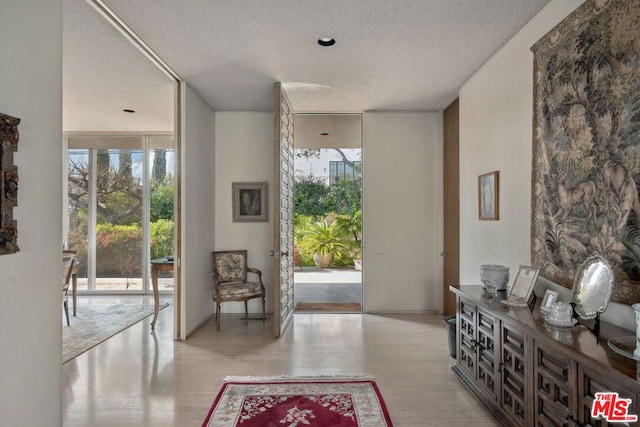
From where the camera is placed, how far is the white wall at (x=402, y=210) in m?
5.02

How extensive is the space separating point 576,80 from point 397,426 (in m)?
→ 2.39

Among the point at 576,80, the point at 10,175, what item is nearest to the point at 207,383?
the point at 10,175

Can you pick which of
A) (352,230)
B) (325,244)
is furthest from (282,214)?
(352,230)

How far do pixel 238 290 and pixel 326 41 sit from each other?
2957 mm

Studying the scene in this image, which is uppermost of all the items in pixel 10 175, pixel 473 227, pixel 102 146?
pixel 102 146

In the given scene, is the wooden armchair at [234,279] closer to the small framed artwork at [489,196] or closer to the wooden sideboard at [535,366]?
the wooden sideboard at [535,366]

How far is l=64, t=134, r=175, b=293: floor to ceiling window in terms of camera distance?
20.4ft

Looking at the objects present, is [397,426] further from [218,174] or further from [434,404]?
[218,174]

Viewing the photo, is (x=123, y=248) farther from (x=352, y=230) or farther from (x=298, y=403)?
(x=352, y=230)

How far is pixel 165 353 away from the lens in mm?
3514

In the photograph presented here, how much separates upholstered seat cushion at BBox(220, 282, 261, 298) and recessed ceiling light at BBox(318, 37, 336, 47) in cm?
292

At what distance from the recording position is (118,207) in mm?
6277

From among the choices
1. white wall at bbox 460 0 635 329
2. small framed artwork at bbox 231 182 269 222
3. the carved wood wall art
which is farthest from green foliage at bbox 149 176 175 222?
white wall at bbox 460 0 635 329

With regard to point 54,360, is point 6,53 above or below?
above
